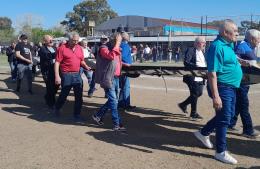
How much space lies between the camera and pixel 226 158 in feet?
19.3

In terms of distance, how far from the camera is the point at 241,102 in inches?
294

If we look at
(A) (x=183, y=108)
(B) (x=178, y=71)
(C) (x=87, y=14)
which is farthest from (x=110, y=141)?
(C) (x=87, y=14)

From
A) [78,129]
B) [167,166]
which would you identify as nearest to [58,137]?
[78,129]

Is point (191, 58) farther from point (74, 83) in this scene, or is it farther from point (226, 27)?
point (226, 27)

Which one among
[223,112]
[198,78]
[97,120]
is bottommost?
[97,120]

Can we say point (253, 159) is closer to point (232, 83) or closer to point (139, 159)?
point (232, 83)

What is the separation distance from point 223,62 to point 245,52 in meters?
1.46

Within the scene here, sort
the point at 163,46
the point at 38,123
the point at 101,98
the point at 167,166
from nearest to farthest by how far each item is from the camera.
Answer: the point at 167,166
the point at 38,123
the point at 101,98
the point at 163,46

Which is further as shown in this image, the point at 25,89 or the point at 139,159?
the point at 25,89

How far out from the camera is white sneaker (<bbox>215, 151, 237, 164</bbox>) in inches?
231

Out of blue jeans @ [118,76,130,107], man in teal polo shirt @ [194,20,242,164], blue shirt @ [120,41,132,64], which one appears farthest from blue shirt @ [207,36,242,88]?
blue jeans @ [118,76,130,107]

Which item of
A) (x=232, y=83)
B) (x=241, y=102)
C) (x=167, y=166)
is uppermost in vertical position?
(x=232, y=83)

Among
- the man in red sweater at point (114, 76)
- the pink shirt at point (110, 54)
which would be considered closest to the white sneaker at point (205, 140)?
the man in red sweater at point (114, 76)

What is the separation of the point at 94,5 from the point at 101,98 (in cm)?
8059
